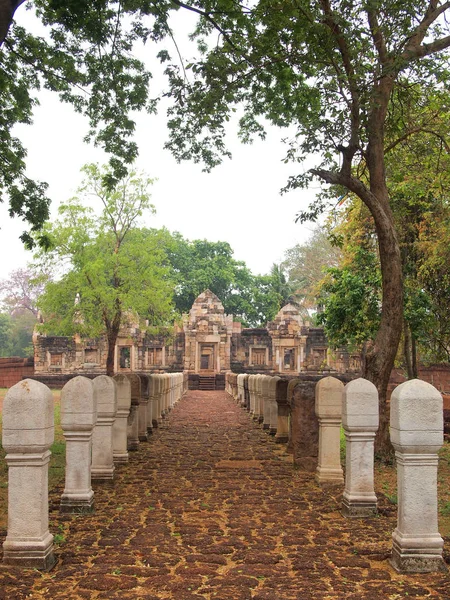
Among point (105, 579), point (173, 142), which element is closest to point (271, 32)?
point (173, 142)

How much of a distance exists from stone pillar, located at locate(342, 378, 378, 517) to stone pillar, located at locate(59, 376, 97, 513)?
2.38 m

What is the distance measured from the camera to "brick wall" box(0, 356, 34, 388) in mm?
35375

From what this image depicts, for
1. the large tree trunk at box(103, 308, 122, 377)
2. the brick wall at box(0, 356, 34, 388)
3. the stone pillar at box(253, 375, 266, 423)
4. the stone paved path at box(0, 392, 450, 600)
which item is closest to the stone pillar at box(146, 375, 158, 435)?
the stone pillar at box(253, 375, 266, 423)

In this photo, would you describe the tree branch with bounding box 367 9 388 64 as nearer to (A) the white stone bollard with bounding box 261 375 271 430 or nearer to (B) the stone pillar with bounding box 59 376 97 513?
(B) the stone pillar with bounding box 59 376 97 513

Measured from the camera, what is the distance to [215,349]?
38938 millimetres

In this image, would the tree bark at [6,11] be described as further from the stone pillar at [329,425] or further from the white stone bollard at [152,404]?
the white stone bollard at [152,404]

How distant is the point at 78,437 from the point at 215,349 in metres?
33.1

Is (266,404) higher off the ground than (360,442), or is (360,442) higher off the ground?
(360,442)

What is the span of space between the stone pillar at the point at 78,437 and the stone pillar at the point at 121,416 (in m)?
2.43

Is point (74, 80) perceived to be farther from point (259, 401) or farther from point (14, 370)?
point (14, 370)

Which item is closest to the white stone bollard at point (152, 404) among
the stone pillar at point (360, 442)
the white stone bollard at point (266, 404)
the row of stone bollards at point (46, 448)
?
the white stone bollard at point (266, 404)

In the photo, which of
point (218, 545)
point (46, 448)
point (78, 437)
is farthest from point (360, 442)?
point (46, 448)

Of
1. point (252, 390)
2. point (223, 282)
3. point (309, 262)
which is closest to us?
point (252, 390)

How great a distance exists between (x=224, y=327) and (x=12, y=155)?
28357 mm
